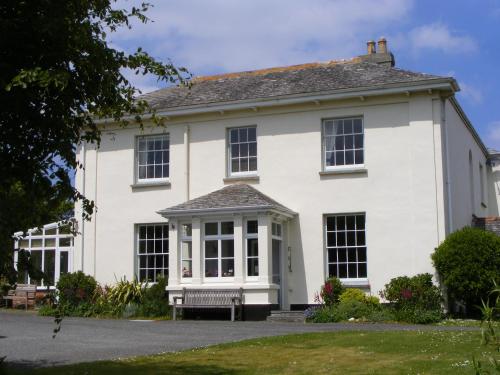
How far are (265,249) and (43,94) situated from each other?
1352 cm

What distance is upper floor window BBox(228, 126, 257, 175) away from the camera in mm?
23484

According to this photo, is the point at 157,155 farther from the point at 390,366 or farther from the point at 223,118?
the point at 390,366

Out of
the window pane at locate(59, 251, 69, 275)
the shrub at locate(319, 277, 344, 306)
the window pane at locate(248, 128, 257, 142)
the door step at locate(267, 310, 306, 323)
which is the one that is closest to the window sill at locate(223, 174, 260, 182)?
the window pane at locate(248, 128, 257, 142)

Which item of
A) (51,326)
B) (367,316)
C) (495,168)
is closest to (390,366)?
(367,316)

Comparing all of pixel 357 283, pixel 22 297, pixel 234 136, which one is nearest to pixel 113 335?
pixel 357 283

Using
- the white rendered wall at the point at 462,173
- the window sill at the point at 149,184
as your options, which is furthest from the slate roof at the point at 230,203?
the white rendered wall at the point at 462,173

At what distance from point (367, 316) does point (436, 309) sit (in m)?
2.00

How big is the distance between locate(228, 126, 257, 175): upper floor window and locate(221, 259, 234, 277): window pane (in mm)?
3294

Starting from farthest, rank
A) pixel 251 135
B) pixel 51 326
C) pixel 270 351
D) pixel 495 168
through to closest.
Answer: pixel 495 168 < pixel 251 135 < pixel 51 326 < pixel 270 351

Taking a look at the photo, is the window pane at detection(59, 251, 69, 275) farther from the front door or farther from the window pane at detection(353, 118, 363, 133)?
the window pane at detection(353, 118, 363, 133)

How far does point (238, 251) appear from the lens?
21281 millimetres

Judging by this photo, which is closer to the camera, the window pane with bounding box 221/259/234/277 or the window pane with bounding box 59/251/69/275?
the window pane with bounding box 221/259/234/277

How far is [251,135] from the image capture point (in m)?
23.6

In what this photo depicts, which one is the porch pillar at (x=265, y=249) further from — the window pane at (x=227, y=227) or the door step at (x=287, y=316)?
the window pane at (x=227, y=227)
